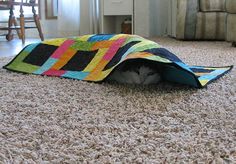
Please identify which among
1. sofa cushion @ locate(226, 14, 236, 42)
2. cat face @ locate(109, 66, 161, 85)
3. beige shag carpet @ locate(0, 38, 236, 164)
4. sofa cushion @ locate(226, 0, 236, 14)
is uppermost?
sofa cushion @ locate(226, 0, 236, 14)

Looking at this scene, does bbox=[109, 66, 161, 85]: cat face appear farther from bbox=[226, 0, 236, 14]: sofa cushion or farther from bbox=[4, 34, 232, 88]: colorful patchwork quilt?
bbox=[226, 0, 236, 14]: sofa cushion

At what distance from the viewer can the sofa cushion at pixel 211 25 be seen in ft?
8.54

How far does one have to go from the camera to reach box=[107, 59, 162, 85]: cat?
3.47 feet

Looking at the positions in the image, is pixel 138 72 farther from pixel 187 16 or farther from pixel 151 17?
pixel 151 17

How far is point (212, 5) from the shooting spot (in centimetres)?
263

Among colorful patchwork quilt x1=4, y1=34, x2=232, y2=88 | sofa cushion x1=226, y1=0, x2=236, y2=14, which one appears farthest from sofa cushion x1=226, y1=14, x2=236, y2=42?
colorful patchwork quilt x1=4, y1=34, x2=232, y2=88

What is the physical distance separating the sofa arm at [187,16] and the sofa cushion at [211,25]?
4 cm

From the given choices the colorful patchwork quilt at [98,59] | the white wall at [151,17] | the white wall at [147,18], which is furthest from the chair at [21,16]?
the colorful patchwork quilt at [98,59]

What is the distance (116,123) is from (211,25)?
2.10 metres

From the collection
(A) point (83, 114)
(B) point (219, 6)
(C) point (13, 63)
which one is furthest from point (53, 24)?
(A) point (83, 114)

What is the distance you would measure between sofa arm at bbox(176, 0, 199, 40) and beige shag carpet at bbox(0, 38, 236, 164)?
1.62 meters

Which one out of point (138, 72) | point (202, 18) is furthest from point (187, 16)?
point (138, 72)

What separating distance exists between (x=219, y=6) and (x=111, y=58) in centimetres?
170

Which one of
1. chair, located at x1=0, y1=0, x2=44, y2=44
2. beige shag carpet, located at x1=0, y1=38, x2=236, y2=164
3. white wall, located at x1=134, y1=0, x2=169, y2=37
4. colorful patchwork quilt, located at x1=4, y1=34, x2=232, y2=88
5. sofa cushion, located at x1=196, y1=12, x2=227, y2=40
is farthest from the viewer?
white wall, located at x1=134, y1=0, x2=169, y2=37
